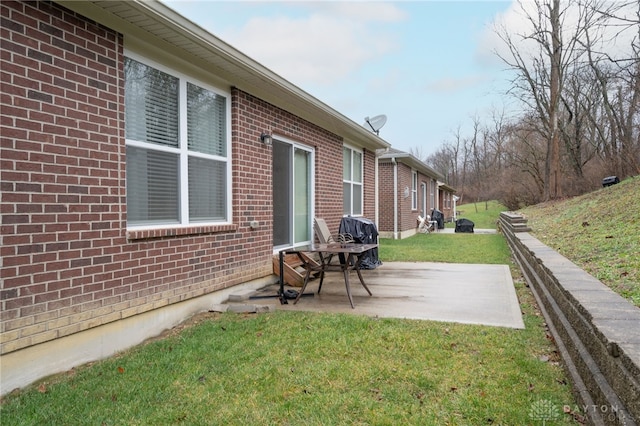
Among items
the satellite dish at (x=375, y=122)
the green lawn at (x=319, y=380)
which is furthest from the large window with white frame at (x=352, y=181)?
the green lawn at (x=319, y=380)

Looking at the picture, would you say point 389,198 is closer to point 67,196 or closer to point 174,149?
point 174,149

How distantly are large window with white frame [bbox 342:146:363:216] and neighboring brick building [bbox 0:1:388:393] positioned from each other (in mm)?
3768

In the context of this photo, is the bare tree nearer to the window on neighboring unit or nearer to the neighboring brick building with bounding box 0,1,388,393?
the window on neighboring unit

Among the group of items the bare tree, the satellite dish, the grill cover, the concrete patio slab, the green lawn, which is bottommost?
the green lawn

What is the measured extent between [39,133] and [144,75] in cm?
140

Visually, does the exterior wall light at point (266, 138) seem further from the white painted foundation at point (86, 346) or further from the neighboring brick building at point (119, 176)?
the white painted foundation at point (86, 346)

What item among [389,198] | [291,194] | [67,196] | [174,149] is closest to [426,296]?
[291,194]

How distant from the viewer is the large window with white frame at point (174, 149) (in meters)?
4.00

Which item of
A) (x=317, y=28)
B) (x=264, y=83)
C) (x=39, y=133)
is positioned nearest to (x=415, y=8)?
(x=317, y=28)

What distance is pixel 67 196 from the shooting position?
3217 mm

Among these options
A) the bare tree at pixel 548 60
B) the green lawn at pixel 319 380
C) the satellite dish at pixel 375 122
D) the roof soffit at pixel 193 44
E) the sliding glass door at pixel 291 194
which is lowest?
the green lawn at pixel 319 380

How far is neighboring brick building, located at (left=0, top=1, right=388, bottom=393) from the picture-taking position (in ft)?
9.55

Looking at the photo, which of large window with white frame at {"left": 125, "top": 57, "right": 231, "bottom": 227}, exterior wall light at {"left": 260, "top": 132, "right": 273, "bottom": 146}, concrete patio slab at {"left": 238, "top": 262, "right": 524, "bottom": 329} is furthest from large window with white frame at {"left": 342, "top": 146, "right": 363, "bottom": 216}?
large window with white frame at {"left": 125, "top": 57, "right": 231, "bottom": 227}

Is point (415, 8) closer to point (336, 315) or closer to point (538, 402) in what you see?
point (336, 315)
